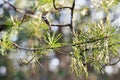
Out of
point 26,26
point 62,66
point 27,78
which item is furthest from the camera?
point 62,66

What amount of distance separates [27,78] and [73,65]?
378cm

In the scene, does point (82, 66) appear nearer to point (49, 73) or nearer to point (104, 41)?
point (104, 41)

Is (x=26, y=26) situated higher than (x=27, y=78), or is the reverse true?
(x=26, y=26)

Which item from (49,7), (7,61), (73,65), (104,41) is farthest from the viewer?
(7,61)

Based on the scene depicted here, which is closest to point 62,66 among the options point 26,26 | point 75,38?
point 26,26

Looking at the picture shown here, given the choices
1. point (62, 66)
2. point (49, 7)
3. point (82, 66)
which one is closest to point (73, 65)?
point (82, 66)

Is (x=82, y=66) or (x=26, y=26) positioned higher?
(x=26, y=26)

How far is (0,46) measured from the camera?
1255mm

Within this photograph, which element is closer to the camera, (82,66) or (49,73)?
(82,66)

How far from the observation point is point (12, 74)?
4707 mm

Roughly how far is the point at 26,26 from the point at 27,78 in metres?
3.50

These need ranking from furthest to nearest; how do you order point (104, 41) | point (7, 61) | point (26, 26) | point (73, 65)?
point (7, 61)
point (26, 26)
point (73, 65)
point (104, 41)

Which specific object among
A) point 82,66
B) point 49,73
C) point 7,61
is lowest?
point 49,73

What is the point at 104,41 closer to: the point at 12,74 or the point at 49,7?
the point at 49,7
